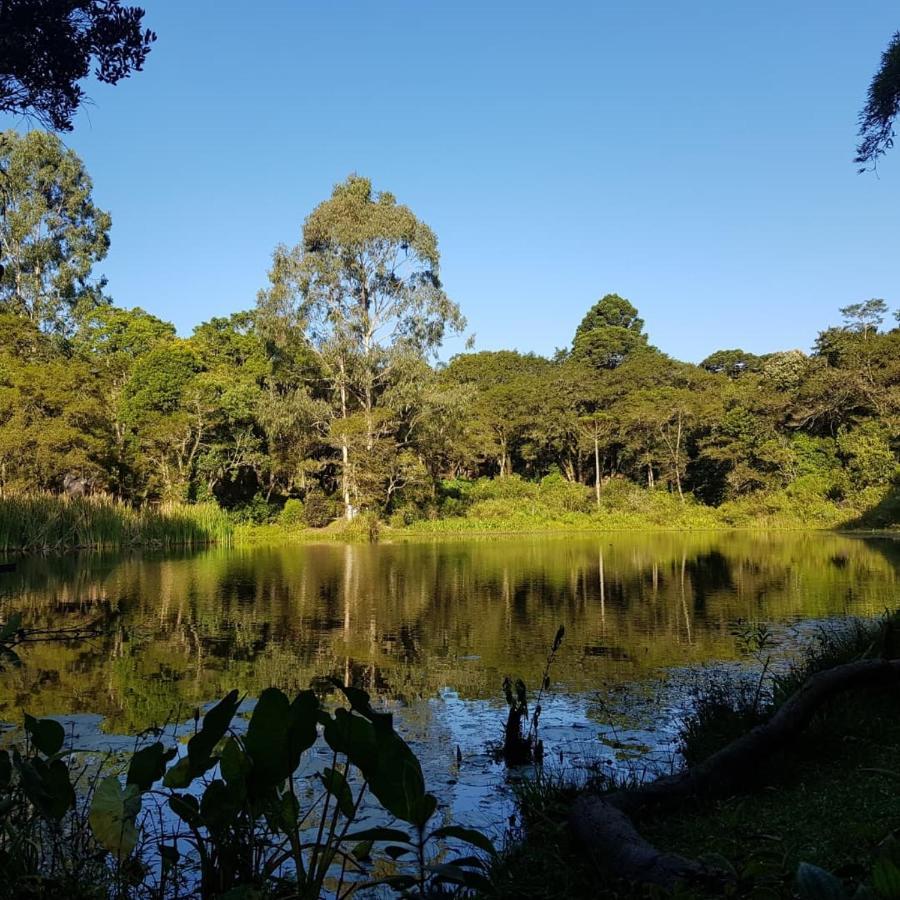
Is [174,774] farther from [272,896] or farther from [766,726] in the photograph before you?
[766,726]

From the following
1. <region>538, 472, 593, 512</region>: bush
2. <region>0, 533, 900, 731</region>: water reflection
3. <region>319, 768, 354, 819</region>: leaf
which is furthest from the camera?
<region>538, 472, 593, 512</region>: bush

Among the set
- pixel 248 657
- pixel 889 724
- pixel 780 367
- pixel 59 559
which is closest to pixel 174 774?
pixel 889 724

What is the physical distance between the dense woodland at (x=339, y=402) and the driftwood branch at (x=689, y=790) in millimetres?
24295

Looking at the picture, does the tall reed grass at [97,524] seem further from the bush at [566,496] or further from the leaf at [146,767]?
the leaf at [146,767]

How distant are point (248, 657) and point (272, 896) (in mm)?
5716

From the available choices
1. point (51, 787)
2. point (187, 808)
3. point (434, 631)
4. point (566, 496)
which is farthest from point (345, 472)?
point (187, 808)

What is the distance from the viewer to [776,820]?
9.34 feet

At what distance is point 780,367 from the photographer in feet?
123

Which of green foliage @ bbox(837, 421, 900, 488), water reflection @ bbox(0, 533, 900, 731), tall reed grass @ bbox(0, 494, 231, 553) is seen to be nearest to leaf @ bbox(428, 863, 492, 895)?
water reflection @ bbox(0, 533, 900, 731)

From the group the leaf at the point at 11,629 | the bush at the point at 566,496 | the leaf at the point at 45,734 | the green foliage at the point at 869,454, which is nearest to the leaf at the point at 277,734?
the leaf at the point at 45,734

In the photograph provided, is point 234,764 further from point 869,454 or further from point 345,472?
point 869,454

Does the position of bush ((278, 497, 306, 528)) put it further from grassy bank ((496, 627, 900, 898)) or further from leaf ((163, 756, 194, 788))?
leaf ((163, 756, 194, 788))

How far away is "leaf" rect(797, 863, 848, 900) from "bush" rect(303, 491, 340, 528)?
101ft

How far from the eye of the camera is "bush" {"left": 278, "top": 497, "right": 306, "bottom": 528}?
3164 cm
